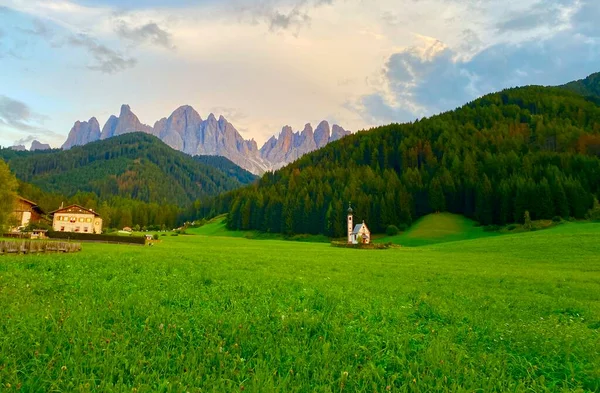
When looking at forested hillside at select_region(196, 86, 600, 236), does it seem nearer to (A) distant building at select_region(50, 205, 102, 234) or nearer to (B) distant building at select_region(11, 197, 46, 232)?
(A) distant building at select_region(50, 205, 102, 234)

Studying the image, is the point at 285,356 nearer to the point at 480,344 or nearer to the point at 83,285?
the point at 480,344

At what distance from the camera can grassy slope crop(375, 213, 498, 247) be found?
92.1m

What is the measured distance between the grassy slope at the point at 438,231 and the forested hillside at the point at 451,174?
4.24 m

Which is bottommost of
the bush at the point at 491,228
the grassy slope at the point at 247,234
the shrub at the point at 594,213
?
the grassy slope at the point at 247,234

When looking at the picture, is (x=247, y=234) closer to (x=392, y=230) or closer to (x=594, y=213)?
(x=392, y=230)

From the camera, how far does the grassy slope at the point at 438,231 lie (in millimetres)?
92062

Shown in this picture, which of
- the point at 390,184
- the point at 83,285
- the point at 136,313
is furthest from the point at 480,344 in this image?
the point at 390,184

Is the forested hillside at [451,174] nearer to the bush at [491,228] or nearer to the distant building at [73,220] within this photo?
the bush at [491,228]

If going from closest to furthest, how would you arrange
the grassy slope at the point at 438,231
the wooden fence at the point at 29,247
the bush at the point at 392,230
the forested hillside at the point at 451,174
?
the wooden fence at the point at 29,247 → the grassy slope at the point at 438,231 → the forested hillside at the point at 451,174 → the bush at the point at 392,230

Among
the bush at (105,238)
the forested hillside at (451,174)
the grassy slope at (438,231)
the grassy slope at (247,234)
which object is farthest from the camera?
the grassy slope at (247,234)

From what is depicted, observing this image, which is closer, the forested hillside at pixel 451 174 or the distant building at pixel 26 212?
the distant building at pixel 26 212

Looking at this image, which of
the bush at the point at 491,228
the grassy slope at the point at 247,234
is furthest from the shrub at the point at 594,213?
the grassy slope at the point at 247,234

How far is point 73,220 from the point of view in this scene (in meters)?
109

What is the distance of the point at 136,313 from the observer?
863 cm
